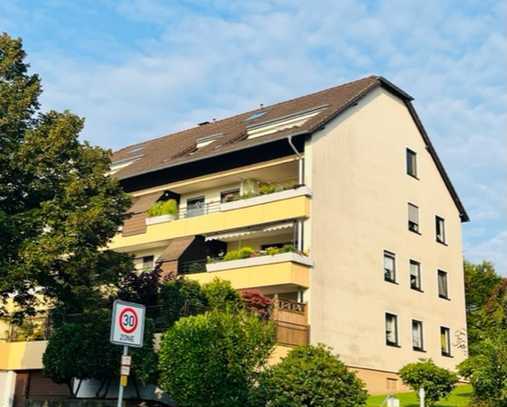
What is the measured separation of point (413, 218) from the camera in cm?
4053

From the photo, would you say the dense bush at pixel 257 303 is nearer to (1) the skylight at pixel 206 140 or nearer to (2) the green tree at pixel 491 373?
(2) the green tree at pixel 491 373

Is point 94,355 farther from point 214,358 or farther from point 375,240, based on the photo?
point 375,240

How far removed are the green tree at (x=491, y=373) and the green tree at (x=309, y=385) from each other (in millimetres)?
3579

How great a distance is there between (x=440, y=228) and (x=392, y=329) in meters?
8.43

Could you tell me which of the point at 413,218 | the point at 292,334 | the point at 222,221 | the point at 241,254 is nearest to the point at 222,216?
the point at 222,221

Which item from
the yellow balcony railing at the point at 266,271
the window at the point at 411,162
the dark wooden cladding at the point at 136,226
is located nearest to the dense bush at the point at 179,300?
the yellow balcony railing at the point at 266,271

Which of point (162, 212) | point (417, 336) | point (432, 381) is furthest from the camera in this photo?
point (162, 212)

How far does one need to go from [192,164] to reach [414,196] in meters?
11.8

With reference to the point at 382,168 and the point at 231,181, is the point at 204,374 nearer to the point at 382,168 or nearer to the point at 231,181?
the point at 231,181

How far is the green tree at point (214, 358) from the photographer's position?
77.6 ft

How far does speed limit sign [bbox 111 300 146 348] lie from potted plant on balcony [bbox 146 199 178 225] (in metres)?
21.8

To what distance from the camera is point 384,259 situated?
37.5 m

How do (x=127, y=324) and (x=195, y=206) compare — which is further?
(x=195, y=206)

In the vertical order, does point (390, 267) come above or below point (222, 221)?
below
